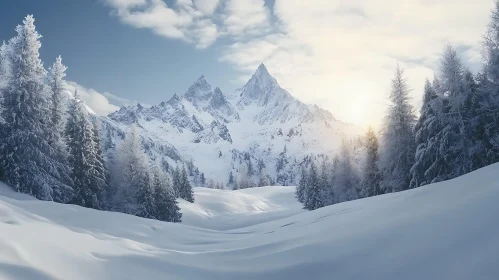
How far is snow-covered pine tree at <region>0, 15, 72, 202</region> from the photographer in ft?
73.2

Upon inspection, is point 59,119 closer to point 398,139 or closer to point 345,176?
point 398,139

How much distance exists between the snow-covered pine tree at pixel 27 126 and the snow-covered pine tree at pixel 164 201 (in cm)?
1471

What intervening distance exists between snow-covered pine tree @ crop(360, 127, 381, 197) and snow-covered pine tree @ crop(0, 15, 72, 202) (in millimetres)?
28280

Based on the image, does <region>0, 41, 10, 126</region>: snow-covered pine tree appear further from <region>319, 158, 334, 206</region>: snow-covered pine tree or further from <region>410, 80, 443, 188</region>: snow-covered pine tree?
<region>319, 158, 334, 206</region>: snow-covered pine tree

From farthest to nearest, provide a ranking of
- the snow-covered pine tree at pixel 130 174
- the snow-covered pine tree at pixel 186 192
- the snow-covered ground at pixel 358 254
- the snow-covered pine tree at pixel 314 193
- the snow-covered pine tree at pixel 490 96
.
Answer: the snow-covered pine tree at pixel 186 192, the snow-covered pine tree at pixel 314 193, the snow-covered pine tree at pixel 130 174, the snow-covered pine tree at pixel 490 96, the snow-covered ground at pixel 358 254

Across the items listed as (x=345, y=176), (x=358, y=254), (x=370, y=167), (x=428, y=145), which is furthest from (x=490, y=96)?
(x=345, y=176)

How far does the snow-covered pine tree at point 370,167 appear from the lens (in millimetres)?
34250

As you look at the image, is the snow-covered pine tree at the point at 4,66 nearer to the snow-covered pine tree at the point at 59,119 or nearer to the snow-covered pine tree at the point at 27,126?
the snow-covered pine tree at the point at 27,126

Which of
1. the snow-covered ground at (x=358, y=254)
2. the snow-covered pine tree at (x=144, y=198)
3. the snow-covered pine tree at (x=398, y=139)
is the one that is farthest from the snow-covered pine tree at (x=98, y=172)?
the snow-covered pine tree at (x=398, y=139)

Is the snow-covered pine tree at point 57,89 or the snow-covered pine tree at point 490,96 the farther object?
the snow-covered pine tree at point 57,89

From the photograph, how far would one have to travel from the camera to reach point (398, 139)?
29.0 m

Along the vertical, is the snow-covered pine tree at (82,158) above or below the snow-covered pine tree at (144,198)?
above

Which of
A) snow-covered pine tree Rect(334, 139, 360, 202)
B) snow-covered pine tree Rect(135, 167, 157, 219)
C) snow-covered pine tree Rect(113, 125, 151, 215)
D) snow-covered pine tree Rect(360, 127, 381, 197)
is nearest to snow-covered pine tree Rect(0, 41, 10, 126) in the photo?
snow-covered pine tree Rect(113, 125, 151, 215)

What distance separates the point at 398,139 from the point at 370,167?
22.9 ft
